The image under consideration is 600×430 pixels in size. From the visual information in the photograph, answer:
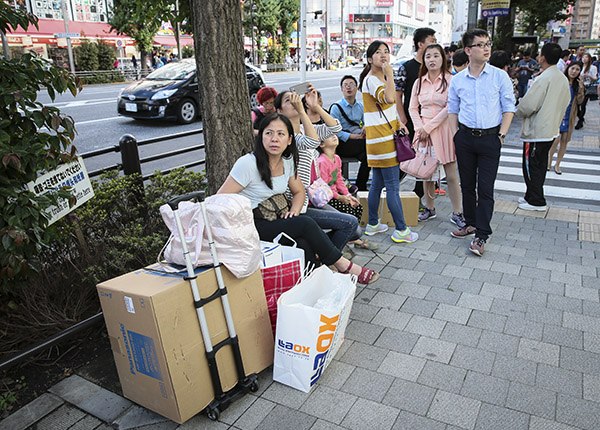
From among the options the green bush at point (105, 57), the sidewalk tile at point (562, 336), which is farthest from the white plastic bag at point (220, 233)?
the green bush at point (105, 57)

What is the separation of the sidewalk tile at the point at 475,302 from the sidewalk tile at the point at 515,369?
67 cm

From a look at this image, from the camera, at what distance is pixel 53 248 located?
371cm

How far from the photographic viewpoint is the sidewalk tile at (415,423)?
2.54m

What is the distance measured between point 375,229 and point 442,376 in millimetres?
2533

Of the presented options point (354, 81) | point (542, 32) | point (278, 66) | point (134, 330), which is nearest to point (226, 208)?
point (134, 330)

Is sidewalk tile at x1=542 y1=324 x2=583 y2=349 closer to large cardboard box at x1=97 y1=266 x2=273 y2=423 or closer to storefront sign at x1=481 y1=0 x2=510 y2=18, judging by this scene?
large cardboard box at x1=97 y1=266 x2=273 y2=423

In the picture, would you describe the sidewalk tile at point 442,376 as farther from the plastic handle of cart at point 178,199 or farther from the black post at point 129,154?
the black post at point 129,154

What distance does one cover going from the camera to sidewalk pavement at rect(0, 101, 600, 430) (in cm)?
263

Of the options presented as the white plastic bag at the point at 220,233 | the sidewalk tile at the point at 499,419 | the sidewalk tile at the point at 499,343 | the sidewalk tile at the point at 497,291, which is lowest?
the sidewalk tile at the point at 497,291

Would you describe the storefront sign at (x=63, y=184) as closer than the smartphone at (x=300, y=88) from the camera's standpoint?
Yes

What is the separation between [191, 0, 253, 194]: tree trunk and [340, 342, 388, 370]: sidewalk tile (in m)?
1.77

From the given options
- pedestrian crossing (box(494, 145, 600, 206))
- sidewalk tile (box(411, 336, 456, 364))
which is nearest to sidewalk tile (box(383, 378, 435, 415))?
sidewalk tile (box(411, 336, 456, 364))

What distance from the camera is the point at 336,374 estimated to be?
300 centimetres

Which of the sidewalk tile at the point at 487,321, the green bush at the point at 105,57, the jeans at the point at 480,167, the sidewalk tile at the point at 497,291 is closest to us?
the sidewalk tile at the point at 487,321
